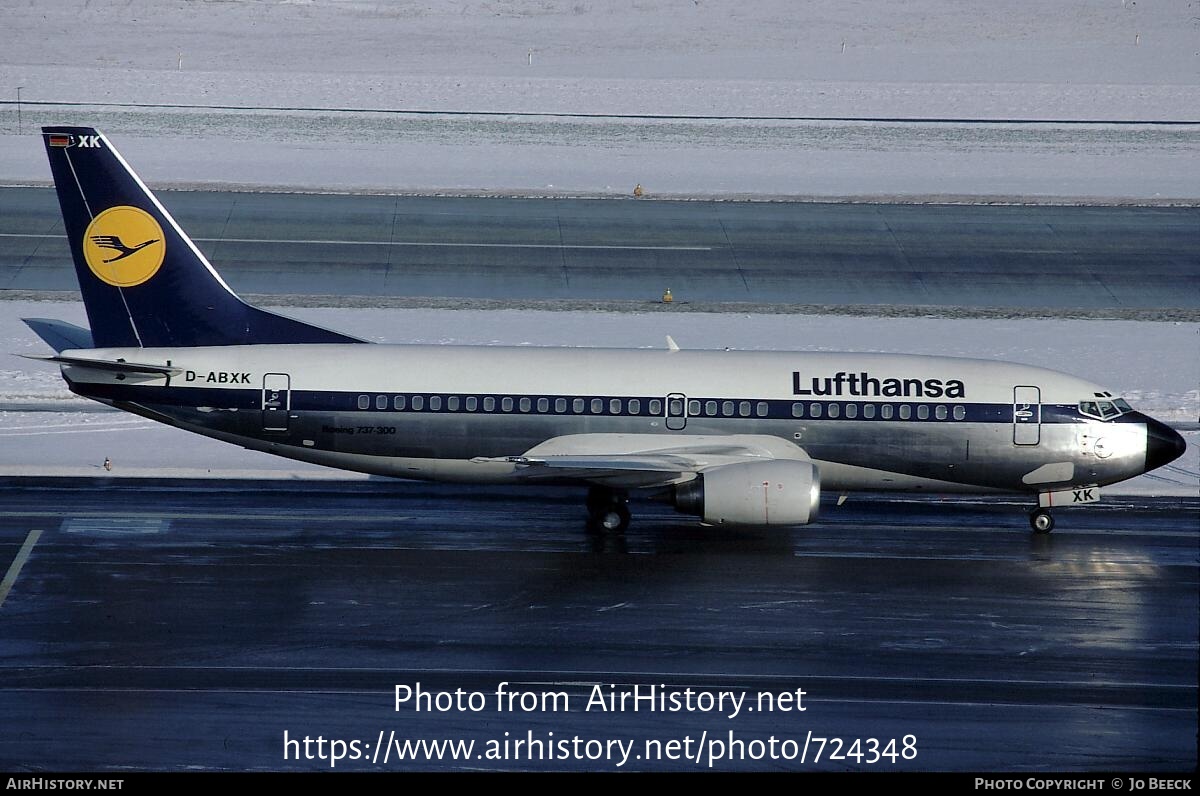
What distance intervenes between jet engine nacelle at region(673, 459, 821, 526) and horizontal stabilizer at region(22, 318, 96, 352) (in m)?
13.3

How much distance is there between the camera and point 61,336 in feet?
103


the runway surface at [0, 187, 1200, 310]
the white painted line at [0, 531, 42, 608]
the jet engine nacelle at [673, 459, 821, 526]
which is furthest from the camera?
the runway surface at [0, 187, 1200, 310]

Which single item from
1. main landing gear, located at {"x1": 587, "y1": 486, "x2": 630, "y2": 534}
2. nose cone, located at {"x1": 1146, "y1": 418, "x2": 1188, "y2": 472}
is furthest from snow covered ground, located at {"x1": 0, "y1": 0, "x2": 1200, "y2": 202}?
main landing gear, located at {"x1": 587, "y1": 486, "x2": 630, "y2": 534}

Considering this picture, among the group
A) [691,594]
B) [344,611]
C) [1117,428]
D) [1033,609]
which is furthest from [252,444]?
[1117,428]

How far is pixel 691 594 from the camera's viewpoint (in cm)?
2631

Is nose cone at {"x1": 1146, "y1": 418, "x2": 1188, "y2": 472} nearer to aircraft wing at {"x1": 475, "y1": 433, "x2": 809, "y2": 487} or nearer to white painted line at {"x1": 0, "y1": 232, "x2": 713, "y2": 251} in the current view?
aircraft wing at {"x1": 475, "y1": 433, "x2": 809, "y2": 487}

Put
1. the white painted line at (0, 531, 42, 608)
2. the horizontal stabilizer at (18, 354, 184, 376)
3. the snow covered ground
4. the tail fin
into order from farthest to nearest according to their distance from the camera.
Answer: the snow covered ground < the tail fin < the horizontal stabilizer at (18, 354, 184, 376) < the white painted line at (0, 531, 42, 608)

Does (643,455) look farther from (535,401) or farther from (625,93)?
(625,93)

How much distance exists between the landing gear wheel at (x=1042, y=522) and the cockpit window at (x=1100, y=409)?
2218 mm

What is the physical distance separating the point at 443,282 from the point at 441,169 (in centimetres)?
1454

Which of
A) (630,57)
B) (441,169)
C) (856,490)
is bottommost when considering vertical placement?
(856,490)

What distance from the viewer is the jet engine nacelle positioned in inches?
1081

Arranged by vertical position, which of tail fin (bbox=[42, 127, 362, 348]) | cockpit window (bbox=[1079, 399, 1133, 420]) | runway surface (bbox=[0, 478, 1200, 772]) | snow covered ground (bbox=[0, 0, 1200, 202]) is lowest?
runway surface (bbox=[0, 478, 1200, 772])
